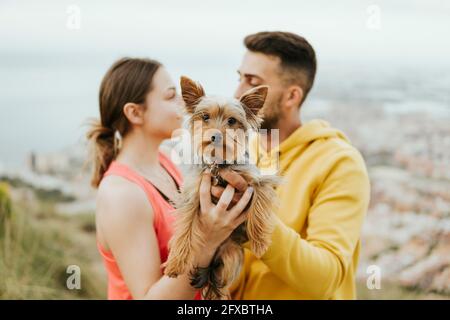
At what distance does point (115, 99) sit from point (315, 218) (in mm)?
1245

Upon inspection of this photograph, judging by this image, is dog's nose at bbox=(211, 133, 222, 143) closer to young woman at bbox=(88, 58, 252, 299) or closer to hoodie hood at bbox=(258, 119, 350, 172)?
young woman at bbox=(88, 58, 252, 299)

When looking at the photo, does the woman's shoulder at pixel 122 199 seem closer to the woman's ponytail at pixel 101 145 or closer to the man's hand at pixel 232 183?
the woman's ponytail at pixel 101 145

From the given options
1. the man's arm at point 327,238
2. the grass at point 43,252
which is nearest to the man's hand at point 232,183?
the man's arm at point 327,238

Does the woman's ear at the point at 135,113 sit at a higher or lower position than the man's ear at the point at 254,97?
lower

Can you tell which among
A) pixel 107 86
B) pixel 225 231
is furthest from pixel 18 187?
pixel 225 231

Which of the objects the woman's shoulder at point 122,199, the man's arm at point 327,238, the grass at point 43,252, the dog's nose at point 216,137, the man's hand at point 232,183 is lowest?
the grass at point 43,252

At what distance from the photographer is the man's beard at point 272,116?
2838 mm

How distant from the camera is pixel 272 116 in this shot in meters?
2.88

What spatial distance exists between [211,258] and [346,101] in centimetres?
428

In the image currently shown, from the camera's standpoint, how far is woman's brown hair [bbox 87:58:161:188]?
2.56 meters

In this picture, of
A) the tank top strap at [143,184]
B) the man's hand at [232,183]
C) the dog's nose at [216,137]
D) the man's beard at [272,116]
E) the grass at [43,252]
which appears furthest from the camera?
the grass at [43,252]

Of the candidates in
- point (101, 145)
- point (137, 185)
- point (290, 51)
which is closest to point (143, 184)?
point (137, 185)

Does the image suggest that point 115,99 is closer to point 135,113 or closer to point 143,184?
point 135,113

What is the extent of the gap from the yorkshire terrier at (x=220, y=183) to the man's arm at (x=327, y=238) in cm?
24
